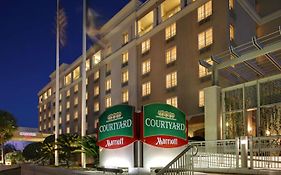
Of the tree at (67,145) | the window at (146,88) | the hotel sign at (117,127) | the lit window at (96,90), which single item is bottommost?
the tree at (67,145)

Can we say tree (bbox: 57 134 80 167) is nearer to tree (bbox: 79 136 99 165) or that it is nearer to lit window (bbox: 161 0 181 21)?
tree (bbox: 79 136 99 165)

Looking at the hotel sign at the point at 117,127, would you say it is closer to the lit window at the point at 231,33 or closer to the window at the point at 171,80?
the lit window at the point at 231,33

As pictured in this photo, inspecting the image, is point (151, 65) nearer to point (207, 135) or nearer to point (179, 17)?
point (179, 17)

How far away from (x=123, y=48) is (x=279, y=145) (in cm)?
3213

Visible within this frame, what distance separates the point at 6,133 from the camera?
53.0 m

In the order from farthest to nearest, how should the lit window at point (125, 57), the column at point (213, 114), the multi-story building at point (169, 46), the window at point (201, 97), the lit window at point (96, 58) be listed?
the lit window at point (96, 58) → the lit window at point (125, 57) → the multi-story building at point (169, 46) → the window at point (201, 97) → the column at point (213, 114)

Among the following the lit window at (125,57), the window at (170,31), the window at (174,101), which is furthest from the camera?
the lit window at (125,57)

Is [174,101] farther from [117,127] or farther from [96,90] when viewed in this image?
[117,127]

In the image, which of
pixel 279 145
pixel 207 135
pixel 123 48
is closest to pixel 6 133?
pixel 123 48

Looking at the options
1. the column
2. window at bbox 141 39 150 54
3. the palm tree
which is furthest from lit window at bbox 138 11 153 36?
the palm tree

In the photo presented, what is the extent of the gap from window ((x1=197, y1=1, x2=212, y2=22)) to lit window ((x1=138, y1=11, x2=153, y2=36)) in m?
9.50

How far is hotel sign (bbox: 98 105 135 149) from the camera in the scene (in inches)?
547

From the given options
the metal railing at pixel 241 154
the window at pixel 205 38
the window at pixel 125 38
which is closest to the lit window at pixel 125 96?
the window at pixel 125 38

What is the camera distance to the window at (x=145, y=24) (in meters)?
44.7
